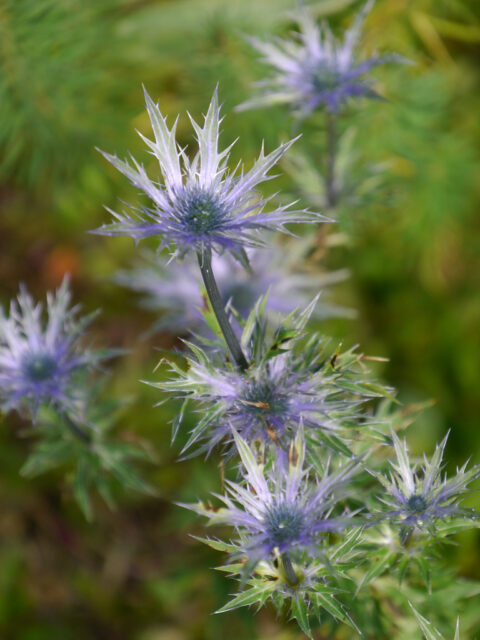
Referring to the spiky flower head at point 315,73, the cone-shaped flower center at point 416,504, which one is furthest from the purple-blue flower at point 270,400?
the spiky flower head at point 315,73

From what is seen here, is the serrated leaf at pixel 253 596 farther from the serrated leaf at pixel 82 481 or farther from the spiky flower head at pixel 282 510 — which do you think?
the serrated leaf at pixel 82 481

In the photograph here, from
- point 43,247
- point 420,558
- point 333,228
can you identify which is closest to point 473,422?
point 333,228

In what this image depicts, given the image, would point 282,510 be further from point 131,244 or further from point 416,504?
point 131,244

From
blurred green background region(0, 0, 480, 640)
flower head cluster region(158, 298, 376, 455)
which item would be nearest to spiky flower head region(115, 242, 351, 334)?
blurred green background region(0, 0, 480, 640)

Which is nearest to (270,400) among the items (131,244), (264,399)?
(264,399)

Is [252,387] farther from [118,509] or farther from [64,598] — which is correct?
[64,598]

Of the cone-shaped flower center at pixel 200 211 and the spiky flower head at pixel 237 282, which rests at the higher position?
the cone-shaped flower center at pixel 200 211

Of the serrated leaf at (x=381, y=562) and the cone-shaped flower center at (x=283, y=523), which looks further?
the serrated leaf at (x=381, y=562)

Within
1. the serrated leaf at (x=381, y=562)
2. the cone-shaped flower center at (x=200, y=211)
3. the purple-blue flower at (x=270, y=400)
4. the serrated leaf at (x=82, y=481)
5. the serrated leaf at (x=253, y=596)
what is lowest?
the serrated leaf at (x=381, y=562)
